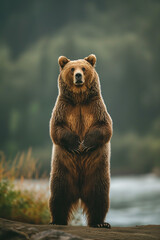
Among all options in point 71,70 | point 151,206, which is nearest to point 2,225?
point 71,70

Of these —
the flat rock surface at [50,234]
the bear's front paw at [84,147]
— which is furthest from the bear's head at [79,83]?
the flat rock surface at [50,234]

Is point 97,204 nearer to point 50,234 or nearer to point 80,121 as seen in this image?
point 80,121

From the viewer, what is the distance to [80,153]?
176 inches

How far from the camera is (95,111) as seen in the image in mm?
4500

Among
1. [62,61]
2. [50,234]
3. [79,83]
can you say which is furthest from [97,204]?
[62,61]

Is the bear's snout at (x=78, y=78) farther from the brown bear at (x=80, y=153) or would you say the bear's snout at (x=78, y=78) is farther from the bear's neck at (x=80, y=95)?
the bear's neck at (x=80, y=95)

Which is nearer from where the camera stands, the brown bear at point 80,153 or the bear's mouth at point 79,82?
the bear's mouth at point 79,82

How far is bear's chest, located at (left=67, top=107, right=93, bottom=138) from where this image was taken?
14.8 ft

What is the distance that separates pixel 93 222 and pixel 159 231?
98 centimetres

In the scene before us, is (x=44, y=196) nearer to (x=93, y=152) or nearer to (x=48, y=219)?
(x=48, y=219)

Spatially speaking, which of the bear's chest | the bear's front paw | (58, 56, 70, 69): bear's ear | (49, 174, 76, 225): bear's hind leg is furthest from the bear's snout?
(49, 174, 76, 225): bear's hind leg

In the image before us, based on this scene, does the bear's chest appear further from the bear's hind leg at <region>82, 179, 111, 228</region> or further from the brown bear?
the bear's hind leg at <region>82, 179, 111, 228</region>

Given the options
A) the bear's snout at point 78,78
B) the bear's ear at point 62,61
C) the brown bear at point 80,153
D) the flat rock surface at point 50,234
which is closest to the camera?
the flat rock surface at point 50,234

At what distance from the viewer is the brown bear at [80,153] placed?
14.5ft
